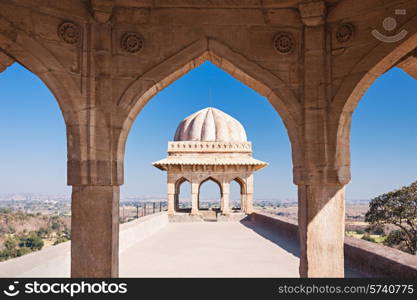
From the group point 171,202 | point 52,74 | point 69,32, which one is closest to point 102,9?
point 69,32

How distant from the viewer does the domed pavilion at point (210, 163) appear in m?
18.4

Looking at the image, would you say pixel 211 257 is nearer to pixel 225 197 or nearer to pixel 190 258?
pixel 190 258

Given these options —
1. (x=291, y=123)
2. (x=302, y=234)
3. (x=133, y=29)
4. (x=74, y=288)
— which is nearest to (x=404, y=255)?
(x=302, y=234)

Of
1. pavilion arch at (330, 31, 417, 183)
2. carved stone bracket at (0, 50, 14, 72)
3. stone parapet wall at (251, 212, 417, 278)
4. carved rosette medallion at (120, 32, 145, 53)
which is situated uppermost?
carved rosette medallion at (120, 32, 145, 53)

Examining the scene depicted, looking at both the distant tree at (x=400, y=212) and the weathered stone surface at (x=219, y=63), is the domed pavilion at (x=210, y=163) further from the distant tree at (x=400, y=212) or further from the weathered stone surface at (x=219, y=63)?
the weathered stone surface at (x=219, y=63)

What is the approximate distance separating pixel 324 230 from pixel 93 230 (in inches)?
111

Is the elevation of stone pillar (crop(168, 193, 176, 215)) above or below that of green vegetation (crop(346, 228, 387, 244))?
above

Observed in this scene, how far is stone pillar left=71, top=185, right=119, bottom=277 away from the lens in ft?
14.2

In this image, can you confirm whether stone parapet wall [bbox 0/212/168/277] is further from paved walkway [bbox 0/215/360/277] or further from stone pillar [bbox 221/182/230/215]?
stone pillar [bbox 221/182/230/215]

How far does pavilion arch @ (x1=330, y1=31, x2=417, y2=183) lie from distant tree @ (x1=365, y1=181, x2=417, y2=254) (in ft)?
48.2

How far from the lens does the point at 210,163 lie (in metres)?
18.2

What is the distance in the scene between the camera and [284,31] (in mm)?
4699

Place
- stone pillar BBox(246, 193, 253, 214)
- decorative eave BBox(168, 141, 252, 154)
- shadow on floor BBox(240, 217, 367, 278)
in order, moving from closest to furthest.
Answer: shadow on floor BBox(240, 217, 367, 278) → stone pillar BBox(246, 193, 253, 214) → decorative eave BBox(168, 141, 252, 154)

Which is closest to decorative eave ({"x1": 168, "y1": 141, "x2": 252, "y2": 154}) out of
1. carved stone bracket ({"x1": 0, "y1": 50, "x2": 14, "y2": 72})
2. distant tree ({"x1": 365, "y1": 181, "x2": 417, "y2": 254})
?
distant tree ({"x1": 365, "y1": 181, "x2": 417, "y2": 254})
